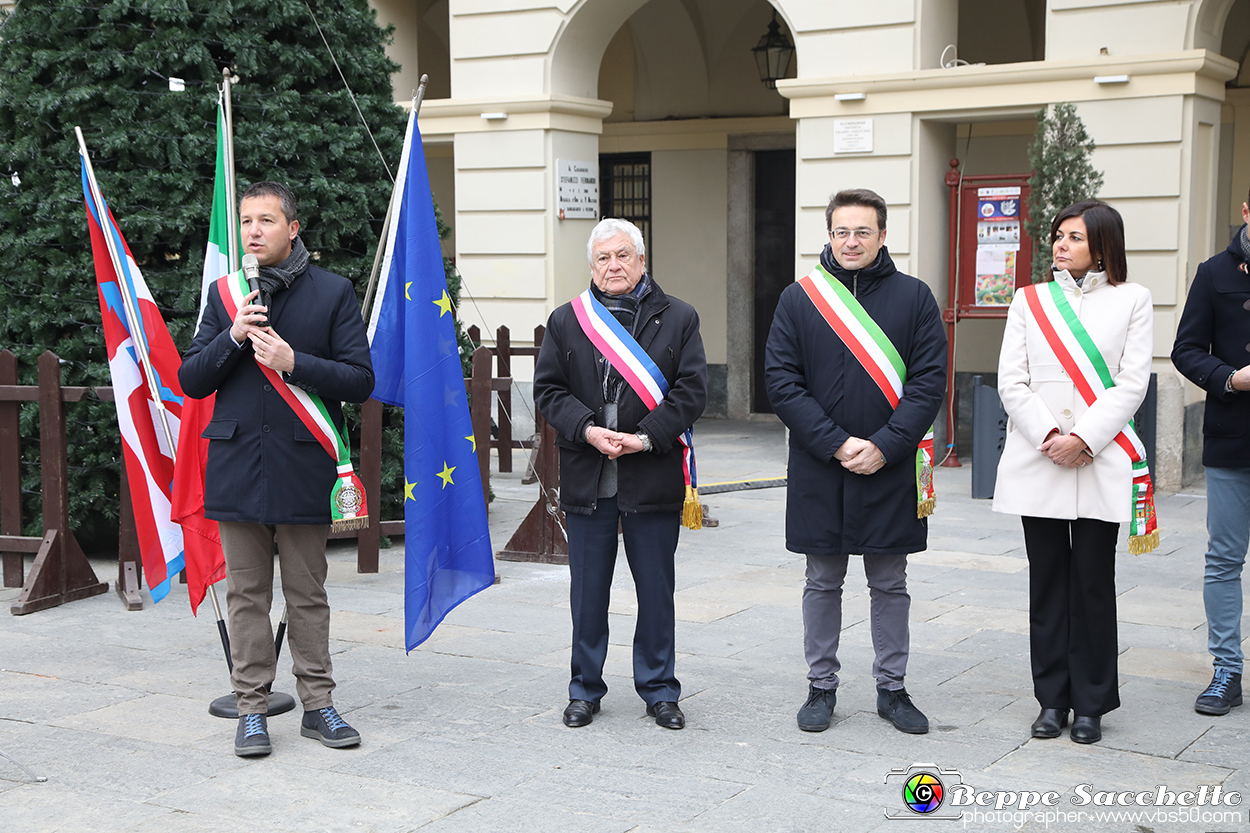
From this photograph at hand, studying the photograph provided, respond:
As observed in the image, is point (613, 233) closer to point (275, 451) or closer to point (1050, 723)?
point (275, 451)

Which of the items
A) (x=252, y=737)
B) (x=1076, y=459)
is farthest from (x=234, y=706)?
(x=1076, y=459)

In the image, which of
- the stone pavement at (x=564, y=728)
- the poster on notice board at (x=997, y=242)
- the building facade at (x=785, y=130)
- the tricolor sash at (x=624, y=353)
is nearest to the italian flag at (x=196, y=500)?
the stone pavement at (x=564, y=728)

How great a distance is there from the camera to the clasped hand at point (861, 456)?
458 centimetres

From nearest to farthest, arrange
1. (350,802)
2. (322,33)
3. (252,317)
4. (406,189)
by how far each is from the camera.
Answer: (350,802)
(252,317)
(406,189)
(322,33)

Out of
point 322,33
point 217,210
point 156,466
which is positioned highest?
point 322,33

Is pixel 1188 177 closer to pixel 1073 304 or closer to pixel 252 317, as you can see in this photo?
pixel 1073 304

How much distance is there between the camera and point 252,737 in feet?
14.8

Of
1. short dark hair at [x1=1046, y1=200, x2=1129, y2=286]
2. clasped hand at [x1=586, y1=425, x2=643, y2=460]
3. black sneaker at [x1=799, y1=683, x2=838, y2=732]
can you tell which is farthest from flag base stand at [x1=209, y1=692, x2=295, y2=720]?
short dark hair at [x1=1046, y1=200, x2=1129, y2=286]

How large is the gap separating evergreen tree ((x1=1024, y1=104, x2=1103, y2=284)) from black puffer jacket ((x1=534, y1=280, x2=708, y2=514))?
5733 millimetres

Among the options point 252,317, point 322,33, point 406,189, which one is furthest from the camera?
point 322,33

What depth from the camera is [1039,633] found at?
4.70m

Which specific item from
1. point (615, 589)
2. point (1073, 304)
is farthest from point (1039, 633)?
point (615, 589)

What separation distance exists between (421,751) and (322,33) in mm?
4709

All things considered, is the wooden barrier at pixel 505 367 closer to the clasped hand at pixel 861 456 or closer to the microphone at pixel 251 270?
the microphone at pixel 251 270
